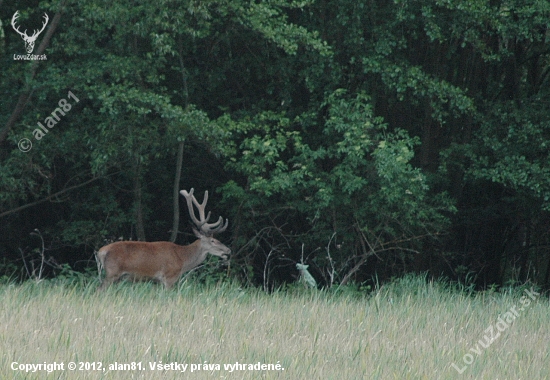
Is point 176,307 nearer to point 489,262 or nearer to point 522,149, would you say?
point 522,149

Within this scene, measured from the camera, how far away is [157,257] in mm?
10469

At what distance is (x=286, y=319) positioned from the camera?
7648 millimetres

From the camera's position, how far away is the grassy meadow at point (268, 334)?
577cm

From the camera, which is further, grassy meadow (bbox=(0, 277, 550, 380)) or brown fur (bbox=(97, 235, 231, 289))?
brown fur (bbox=(97, 235, 231, 289))

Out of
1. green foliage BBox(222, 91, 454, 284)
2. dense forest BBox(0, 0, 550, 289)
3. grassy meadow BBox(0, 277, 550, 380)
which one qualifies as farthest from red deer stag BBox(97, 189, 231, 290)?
green foliage BBox(222, 91, 454, 284)

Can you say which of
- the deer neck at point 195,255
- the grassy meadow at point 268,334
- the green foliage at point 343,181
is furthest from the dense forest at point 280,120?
the grassy meadow at point 268,334

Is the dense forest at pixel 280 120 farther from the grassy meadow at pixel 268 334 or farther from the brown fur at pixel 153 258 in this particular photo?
the grassy meadow at pixel 268 334

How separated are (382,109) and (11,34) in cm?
586

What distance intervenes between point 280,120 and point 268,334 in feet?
17.7

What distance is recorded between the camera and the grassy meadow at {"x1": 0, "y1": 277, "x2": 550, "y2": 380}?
5.77m

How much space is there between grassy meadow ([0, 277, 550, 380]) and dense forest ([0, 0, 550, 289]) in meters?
2.10

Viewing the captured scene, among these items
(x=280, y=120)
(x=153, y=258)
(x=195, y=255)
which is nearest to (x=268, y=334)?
(x=153, y=258)

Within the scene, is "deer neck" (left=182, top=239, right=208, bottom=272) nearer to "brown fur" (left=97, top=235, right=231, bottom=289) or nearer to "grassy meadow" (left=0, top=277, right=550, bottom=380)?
"brown fur" (left=97, top=235, right=231, bottom=289)

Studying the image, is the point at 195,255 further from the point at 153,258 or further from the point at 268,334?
the point at 268,334
